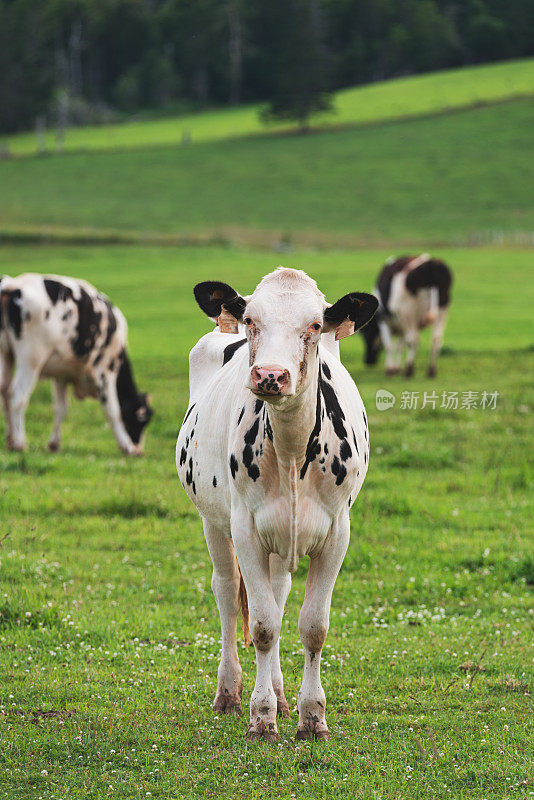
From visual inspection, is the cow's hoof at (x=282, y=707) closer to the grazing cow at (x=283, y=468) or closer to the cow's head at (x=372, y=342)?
the grazing cow at (x=283, y=468)

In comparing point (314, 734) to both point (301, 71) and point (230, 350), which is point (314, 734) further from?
point (301, 71)

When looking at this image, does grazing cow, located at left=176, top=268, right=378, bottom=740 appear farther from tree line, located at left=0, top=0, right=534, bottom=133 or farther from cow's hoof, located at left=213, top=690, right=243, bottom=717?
tree line, located at left=0, top=0, right=534, bottom=133

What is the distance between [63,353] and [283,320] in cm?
986

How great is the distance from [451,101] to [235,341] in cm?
9314

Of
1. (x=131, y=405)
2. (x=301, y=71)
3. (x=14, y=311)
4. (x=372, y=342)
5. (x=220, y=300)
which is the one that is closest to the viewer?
(x=220, y=300)

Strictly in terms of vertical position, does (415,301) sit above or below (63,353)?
below

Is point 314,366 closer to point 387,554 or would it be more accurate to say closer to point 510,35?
point 387,554

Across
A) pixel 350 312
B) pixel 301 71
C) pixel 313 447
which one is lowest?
pixel 313 447

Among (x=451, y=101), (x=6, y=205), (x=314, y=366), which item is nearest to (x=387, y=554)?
(x=314, y=366)

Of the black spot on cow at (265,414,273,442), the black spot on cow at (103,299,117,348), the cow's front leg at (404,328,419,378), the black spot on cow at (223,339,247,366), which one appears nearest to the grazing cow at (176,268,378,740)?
the black spot on cow at (265,414,273,442)

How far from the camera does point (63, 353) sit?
567 inches

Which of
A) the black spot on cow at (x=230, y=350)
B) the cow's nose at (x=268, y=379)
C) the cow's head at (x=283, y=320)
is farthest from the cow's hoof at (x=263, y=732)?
the black spot on cow at (x=230, y=350)

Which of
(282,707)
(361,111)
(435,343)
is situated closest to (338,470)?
(282,707)

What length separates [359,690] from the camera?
21.4 ft
